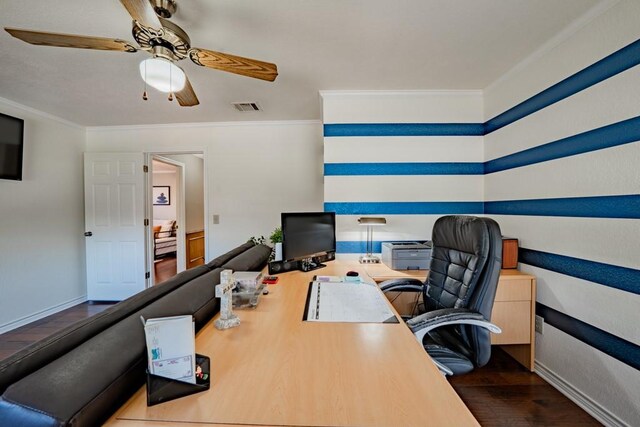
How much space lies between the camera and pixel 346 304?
1304 mm

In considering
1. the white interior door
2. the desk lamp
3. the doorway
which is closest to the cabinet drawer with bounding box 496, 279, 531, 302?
the desk lamp

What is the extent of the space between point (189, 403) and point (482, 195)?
9.52ft

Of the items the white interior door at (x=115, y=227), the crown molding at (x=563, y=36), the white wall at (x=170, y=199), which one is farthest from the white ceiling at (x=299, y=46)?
the white wall at (x=170, y=199)

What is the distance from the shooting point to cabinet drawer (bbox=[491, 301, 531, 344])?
6.42 ft

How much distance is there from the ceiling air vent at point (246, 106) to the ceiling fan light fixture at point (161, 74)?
55.7 inches

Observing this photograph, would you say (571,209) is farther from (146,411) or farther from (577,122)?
(146,411)

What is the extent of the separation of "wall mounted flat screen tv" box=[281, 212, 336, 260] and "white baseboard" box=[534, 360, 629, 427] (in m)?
1.83

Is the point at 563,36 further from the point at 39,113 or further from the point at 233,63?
the point at 39,113

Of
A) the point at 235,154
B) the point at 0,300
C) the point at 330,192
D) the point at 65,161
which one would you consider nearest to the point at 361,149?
the point at 330,192

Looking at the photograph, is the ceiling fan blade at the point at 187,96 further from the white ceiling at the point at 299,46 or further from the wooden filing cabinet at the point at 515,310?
the wooden filing cabinet at the point at 515,310

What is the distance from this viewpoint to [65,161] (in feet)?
10.8

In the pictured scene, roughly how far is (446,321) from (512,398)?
1209 millimetres

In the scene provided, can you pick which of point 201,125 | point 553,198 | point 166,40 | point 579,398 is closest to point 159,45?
point 166,40

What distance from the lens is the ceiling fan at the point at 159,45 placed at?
50.9 inches
